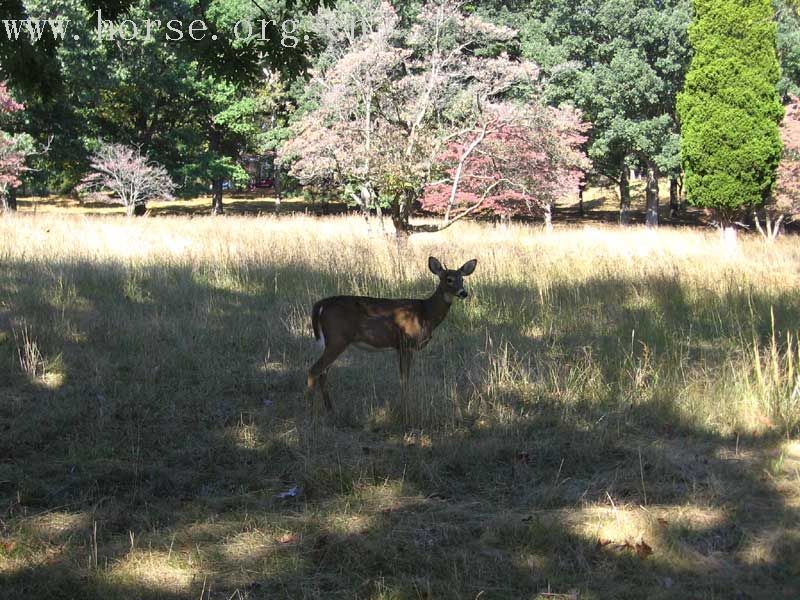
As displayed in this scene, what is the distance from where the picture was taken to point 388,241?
530 inches

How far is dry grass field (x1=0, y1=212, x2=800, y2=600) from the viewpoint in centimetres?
338

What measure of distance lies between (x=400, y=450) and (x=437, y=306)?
1.65m

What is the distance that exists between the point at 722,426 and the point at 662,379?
2.50 ft

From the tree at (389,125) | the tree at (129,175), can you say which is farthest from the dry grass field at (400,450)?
the tree at (129,175)

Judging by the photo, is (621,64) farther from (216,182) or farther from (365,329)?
(365,329)

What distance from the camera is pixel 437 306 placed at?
6066mm

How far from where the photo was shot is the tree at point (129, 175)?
1013 inches

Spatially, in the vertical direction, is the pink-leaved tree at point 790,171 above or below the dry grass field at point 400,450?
above

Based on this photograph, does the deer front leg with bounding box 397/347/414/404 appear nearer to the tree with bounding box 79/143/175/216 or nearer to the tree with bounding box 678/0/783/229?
the tree with bounding box 678/0/783/229

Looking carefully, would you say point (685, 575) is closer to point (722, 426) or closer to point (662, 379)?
point (722, 426)

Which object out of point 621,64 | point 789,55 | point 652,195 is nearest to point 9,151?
point 621,64

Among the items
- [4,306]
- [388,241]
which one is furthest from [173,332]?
[388,241]

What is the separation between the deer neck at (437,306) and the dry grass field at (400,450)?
432 mm

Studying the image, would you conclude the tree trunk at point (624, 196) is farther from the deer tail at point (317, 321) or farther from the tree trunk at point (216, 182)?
the deer tail at point (317, 321)
